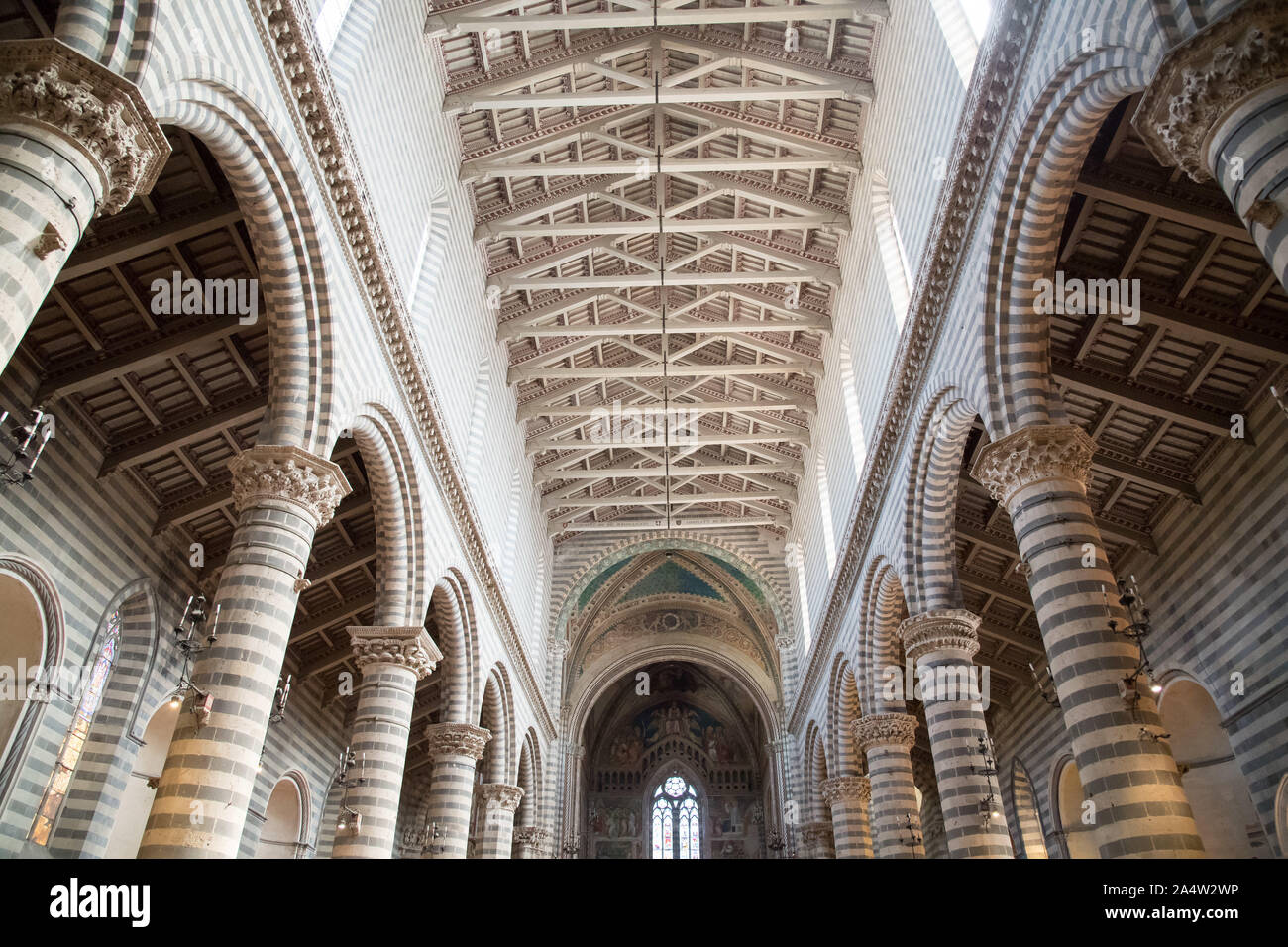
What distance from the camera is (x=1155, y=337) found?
12.8m

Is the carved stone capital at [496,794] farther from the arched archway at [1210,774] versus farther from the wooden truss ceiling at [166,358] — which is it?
the arched archway at [1210,774]

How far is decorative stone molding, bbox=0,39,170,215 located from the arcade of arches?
23 millimetres

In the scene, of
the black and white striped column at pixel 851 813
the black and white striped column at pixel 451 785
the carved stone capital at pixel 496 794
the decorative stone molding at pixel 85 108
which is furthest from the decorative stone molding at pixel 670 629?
the decorative stone molding at pixel 85 108

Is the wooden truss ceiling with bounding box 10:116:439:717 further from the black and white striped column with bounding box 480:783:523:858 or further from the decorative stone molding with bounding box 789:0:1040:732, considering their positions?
the decorative stone molding with bounding box 789:0:1040:732

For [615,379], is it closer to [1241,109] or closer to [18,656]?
[18,656]

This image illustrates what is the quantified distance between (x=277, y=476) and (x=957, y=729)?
9189mm

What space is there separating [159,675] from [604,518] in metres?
15.9

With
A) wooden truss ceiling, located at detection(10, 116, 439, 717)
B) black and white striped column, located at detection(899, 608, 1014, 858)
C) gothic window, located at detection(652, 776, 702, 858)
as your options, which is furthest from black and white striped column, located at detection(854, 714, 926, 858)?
gothic window, located at detection(652, 776, 702, 858)

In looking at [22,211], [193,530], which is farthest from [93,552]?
[22,211]

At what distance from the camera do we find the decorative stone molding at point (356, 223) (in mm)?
9586

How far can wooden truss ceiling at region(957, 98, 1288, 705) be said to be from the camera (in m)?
Answer: 11.0

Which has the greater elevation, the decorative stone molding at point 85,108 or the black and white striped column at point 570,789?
the black and white striped column at point 570,789

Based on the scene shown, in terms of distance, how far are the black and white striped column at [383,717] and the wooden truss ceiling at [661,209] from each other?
28.8ft

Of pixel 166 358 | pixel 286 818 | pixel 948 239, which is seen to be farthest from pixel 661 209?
pixel 286 818
